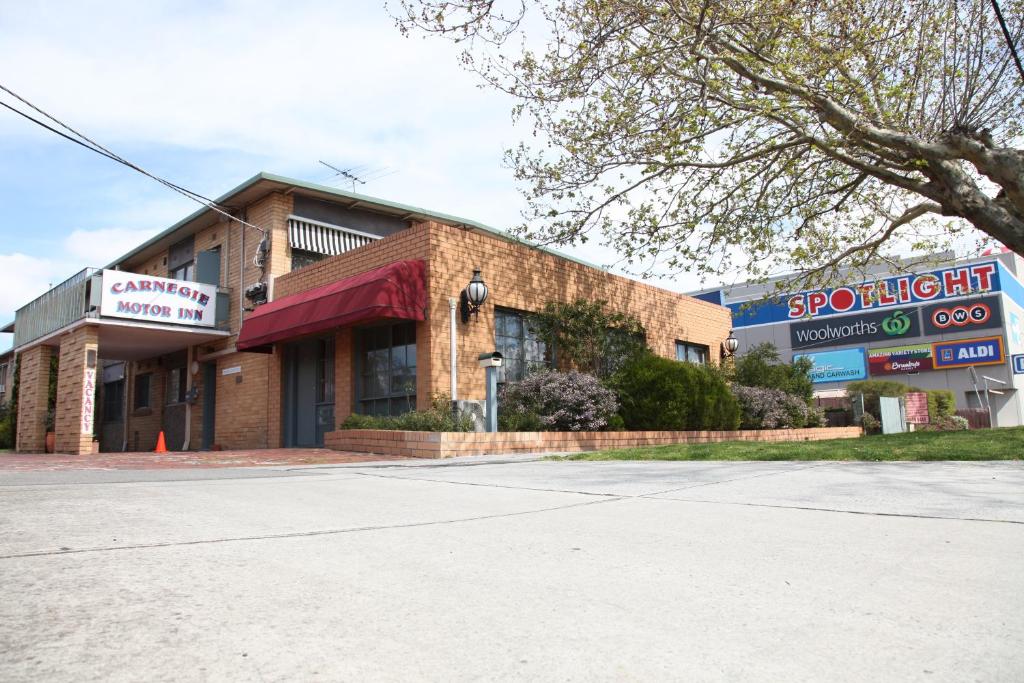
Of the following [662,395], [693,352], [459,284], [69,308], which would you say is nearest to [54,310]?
[69,308]

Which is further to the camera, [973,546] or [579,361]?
[579,361]

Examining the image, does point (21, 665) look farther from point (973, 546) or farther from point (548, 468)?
point (548, 468)

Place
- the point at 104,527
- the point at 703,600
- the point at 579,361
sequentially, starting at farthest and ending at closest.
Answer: the point at 579,361 → the point at 104,527 → the point at 703,600

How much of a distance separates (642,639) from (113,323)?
16.9 metres

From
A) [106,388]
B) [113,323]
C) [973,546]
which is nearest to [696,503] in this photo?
[973,546]

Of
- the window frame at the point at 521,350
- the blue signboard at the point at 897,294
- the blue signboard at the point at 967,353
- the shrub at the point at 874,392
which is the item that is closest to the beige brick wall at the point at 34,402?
the window frame at the point at 521,350

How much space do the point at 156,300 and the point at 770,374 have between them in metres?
17.0

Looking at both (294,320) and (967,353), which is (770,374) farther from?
(967,353)

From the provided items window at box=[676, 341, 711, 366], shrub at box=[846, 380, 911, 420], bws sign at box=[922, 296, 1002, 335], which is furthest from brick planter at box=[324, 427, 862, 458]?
bws sign at box=[922, 296, 1002, 335]

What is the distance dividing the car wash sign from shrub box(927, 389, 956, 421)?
2655cm

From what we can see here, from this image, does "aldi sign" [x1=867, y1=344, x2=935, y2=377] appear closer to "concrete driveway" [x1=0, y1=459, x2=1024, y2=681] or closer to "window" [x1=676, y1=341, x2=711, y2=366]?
"window" [x1=676, y1=341, x2=711, y2=366]

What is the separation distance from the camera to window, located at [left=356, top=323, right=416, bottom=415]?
13500mm

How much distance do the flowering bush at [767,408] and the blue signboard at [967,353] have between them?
23000 millimetres

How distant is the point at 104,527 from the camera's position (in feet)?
12.0
